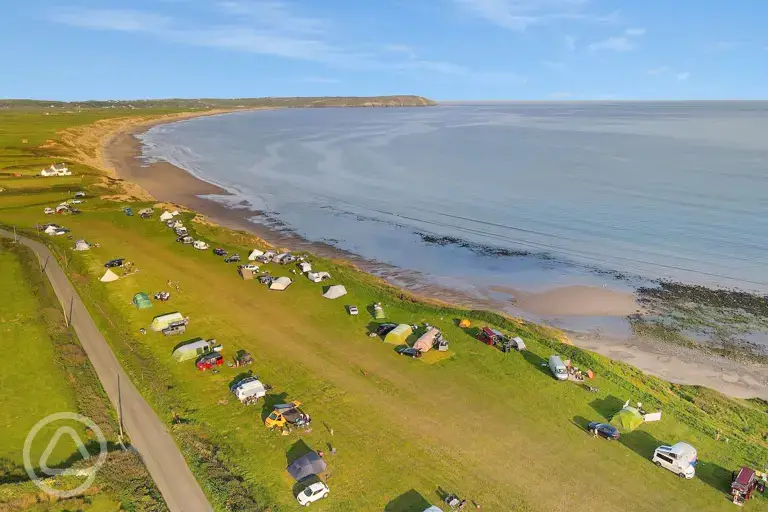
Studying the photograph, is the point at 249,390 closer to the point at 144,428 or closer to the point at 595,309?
the point at 144,428

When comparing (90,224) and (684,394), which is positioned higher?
(90,224)

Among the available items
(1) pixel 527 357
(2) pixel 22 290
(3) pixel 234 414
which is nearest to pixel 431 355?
(1) pixel 527 357

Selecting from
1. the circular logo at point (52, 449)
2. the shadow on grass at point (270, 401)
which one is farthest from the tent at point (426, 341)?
the circular logo at point (52, 449)

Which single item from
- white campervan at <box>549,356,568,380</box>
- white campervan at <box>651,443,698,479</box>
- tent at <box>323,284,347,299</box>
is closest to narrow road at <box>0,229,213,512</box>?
tent at <box>323,284,347,299</box>

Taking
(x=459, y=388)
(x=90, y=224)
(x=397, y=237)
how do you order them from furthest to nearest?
(x=397, y=237)
(x=90, y=224)
(x=459, y=388)

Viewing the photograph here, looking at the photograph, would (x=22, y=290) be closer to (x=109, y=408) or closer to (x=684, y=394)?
(x=109, y=408)

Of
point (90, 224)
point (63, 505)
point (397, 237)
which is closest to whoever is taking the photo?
point (63, 505)

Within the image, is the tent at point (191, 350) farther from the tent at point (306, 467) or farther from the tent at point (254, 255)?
the tent at point (254, 255)

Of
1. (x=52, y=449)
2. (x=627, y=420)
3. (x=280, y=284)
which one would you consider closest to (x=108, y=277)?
(x=280, y=284)
